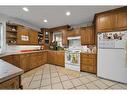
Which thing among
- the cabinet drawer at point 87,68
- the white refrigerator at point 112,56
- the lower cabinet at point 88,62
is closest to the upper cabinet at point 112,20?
the white refrigerator at point 112,56

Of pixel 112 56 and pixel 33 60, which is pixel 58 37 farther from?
pixel 112 56

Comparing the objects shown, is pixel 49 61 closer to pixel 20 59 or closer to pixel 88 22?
pixel 20 59

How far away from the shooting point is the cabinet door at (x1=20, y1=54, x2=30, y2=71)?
11.9 ft

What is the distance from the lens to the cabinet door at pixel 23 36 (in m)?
4.05

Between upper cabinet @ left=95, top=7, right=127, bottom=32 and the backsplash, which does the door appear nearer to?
upper cabinet @ left=95, top=7, right=127, bottom=32

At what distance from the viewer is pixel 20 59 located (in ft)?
11.7

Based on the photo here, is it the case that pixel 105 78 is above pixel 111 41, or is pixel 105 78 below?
below

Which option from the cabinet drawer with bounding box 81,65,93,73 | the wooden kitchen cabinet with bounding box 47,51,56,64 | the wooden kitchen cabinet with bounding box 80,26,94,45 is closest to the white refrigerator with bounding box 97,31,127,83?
the cabinet drawer with bounding box 81,65,93,73

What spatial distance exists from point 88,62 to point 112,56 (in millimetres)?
1094

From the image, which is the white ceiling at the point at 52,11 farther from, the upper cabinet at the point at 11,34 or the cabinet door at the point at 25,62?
the cabinet door at the point at 25,62

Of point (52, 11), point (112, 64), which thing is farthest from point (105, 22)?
point (52, 11)

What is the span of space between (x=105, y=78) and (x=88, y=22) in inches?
109

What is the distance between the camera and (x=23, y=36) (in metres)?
4.26
